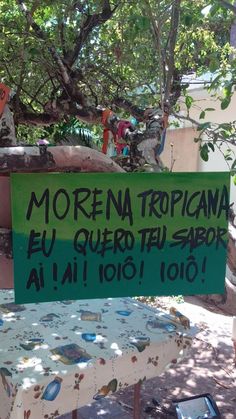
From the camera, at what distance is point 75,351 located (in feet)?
6.36

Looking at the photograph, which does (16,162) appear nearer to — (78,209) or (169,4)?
(78,209)

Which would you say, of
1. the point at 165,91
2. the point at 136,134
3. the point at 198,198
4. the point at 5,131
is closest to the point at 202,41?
the point at 165,91

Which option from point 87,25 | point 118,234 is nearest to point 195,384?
point 118,234

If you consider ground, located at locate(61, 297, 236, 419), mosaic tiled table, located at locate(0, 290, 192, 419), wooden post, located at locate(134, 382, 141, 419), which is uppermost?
mosaic tiled table, located at locate(0, 290, 192, 419)

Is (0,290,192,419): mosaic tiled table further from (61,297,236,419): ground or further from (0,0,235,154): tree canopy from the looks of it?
(0,0,235,154): tree canopy

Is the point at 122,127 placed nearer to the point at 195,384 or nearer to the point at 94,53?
the point at 94,53

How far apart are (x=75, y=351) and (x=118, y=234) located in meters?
0.72

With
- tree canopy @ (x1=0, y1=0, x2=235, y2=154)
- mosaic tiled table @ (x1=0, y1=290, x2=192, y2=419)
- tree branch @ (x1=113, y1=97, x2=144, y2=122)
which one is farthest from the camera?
tree branch @ (x1=113, y1=97, x2=144, y2=122)

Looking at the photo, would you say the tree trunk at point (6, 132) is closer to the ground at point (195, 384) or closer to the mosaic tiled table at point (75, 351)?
the mosaic tiled table at point (75, 351)

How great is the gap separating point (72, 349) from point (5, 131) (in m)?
0.97

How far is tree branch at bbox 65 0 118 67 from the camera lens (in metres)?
3.33

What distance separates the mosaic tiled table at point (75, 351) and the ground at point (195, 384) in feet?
3.15

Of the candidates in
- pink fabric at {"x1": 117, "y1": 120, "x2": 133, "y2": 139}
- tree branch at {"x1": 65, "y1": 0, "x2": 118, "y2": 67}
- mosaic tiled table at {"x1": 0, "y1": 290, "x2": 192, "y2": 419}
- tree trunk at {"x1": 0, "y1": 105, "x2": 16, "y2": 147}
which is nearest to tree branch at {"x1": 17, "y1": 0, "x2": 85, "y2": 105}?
tree branch at {"x1": 65, "y1": 0, "x2": 118, "y2": 67}

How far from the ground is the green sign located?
5.94ft
